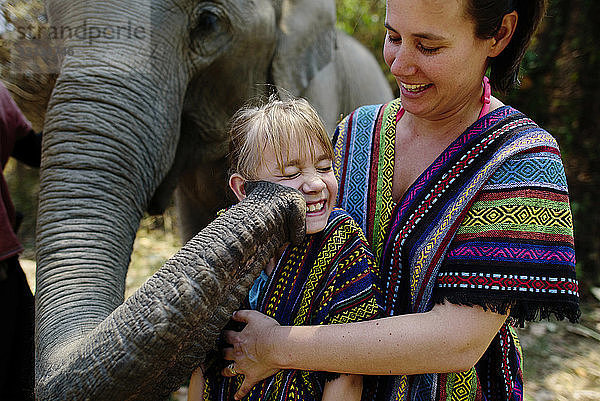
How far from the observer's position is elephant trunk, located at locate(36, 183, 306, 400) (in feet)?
4.26

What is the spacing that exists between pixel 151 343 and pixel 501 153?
91cm

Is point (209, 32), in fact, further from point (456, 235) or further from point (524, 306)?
point (524, 306)

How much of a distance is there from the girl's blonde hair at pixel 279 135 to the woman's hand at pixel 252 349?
36 centimetres

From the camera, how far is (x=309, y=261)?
1.55 metres

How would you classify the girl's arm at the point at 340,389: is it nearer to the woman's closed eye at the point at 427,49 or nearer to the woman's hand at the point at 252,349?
the woman's hand at the point at 252,349

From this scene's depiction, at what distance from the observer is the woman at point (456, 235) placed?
140 centimetres

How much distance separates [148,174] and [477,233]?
55.3 inches

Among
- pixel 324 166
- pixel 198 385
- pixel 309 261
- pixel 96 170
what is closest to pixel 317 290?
pixel 309 261

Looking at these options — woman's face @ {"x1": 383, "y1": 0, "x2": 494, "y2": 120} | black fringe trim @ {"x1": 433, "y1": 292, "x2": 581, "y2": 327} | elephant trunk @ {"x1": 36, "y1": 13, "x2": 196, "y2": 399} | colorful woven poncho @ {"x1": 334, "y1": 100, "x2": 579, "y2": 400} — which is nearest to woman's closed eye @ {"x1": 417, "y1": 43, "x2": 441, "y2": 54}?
woman's face @ {"x1": 383, "y1": 0, "x2": 494, "y2": 120}

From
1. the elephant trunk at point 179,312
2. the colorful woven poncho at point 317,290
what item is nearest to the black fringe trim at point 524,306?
the colorful woven poncho at point 317,290

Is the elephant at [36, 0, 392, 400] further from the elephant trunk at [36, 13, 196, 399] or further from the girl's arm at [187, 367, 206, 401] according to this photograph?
the girl's arm at [187, 367, 206, 401]

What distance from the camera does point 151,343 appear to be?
1.30 metres

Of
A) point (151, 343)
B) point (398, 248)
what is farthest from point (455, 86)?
point (151, 343)

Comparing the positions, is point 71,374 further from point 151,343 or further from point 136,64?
point 136,64
